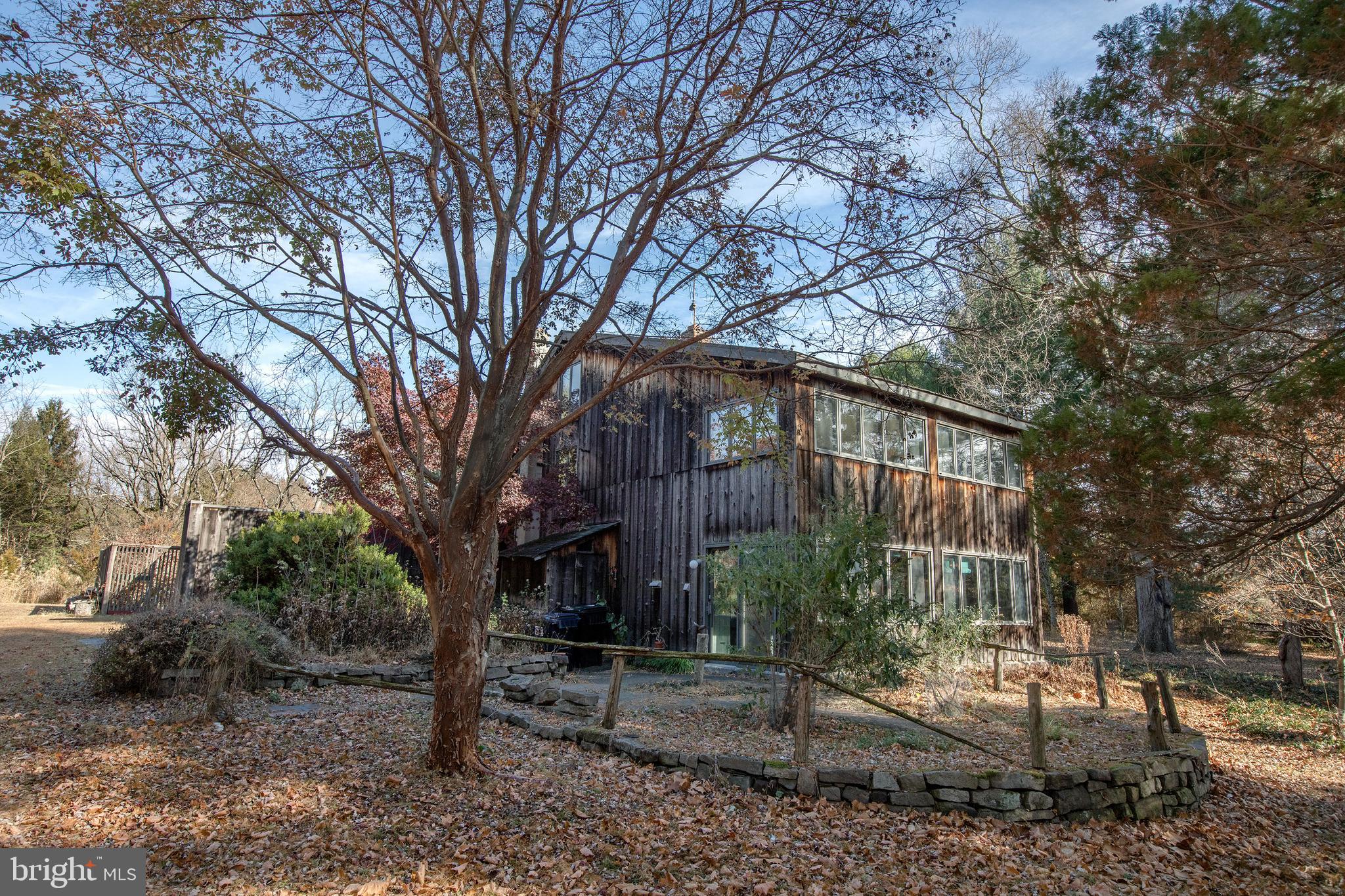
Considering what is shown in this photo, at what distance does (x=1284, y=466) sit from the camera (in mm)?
7020

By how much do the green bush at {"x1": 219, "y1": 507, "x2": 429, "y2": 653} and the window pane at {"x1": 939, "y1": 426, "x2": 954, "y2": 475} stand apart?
10.7m

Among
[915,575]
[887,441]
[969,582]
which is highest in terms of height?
[887,441]

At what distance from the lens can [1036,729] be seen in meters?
7.02

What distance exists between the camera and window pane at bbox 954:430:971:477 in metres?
16.7

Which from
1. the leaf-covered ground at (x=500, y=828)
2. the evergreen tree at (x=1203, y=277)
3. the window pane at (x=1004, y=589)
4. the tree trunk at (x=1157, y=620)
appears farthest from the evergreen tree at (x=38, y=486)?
the tree trunk at (x=1157, y=620)

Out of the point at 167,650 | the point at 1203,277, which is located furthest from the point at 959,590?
the point at 167,650

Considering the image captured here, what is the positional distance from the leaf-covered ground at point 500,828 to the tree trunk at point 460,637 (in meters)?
0.26

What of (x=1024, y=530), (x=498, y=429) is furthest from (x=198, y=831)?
(x=1024, y=530)

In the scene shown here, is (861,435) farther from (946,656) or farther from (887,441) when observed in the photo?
(946,656)

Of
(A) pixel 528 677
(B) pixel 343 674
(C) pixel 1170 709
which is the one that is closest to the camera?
(C) pixel 1170 709

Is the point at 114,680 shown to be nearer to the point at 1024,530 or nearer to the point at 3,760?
the point at 3,760

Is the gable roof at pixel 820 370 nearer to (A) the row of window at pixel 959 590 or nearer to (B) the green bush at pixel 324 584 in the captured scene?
(A) the row of window at pixel 959 590

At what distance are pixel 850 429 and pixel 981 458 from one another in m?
4.59

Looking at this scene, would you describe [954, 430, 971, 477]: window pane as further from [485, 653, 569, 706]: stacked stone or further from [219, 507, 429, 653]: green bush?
[219, 507, 429, 653]: green bush
